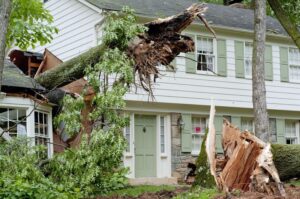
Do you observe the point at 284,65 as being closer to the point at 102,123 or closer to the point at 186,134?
the point at 186,134

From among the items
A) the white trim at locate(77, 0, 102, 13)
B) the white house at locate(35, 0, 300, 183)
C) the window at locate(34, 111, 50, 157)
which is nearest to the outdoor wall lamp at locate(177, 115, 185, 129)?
the white house at locate(35, 0, 300, 183)

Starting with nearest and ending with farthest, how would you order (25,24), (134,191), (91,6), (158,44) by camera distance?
(158,44), (134,191), (25,24), (91,6)

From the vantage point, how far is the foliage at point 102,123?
33.2ft

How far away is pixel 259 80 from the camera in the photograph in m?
15.7

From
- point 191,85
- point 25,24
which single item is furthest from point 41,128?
point 191,85

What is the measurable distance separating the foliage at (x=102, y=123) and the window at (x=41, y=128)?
2538 millimetres

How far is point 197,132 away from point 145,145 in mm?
1922

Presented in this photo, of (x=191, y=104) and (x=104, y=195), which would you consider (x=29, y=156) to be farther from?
(x=191, y=104)

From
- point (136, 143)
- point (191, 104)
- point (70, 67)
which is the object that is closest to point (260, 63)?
point (191, 104)

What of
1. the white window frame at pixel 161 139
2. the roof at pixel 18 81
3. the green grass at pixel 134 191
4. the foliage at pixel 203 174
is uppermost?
the roof at pixel 18 81

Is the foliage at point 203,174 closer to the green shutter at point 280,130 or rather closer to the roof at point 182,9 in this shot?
the roof at point 182,9

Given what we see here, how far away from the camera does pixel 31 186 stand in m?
8.90

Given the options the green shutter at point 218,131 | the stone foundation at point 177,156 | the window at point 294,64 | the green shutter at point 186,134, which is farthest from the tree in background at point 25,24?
the window at point 294,64

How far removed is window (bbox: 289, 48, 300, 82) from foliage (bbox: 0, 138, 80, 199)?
12.5 m
